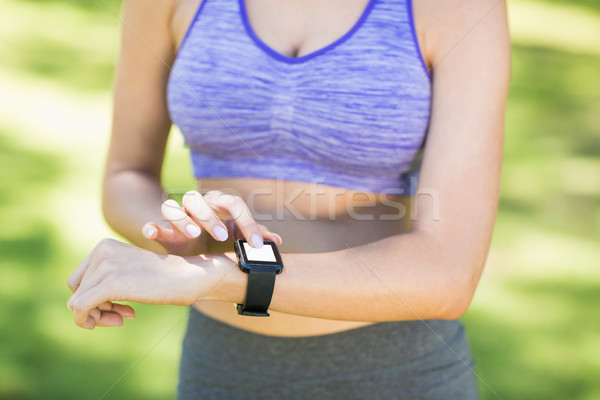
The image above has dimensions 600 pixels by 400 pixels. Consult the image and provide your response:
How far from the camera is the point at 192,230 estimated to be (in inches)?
53.2

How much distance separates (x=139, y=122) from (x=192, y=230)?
530 mm

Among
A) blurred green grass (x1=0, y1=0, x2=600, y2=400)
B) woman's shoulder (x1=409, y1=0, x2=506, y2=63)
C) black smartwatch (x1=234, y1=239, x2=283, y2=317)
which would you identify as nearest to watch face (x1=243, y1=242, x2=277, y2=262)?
black smartwatch (x1=234, y1=239, x2=283, y2=317)

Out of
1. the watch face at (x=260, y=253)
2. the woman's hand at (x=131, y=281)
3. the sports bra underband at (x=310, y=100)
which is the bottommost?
the woman's hand at (x=131, y=281)

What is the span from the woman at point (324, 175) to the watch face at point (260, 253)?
26mm

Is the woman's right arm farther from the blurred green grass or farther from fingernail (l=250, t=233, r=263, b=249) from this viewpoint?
the blurred green grass

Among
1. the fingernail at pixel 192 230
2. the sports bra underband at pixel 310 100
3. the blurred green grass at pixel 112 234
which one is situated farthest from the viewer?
the blurred green grass at pixel 112 234

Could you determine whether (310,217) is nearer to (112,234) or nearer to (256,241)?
(256,241)

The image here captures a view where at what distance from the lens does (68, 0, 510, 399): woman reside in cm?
137

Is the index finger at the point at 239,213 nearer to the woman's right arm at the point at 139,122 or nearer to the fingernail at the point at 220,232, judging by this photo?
the fingernail at the point at 220,232

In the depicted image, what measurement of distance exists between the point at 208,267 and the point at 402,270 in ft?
1.16

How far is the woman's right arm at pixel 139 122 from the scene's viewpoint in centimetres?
169

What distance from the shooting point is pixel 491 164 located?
→ 1423 mm

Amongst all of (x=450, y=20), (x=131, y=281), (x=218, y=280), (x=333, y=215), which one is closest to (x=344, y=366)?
(x=333, y=215)

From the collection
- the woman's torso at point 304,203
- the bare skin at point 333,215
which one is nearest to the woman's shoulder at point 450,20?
the bare skin at point 333,215
